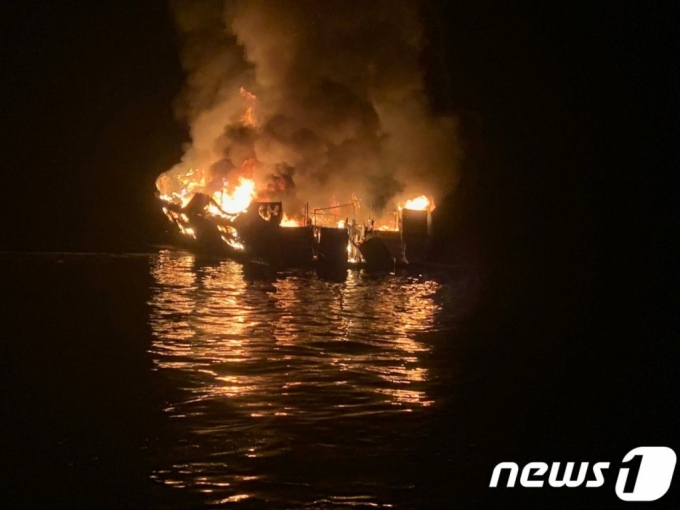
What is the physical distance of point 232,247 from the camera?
56000 millimetres

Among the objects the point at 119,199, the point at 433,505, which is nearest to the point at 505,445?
the point at 433,505

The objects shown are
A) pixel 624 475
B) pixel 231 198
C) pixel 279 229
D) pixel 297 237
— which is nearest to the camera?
pixel 624 475

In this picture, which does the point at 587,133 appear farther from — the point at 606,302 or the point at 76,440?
the point at 76,440

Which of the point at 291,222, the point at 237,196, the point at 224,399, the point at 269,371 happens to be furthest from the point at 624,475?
the point at 237,196

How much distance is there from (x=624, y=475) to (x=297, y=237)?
40607 mm

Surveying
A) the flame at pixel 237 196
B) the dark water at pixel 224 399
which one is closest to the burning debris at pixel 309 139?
the flame at pixel 237 196

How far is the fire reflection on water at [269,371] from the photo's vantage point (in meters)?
10.3

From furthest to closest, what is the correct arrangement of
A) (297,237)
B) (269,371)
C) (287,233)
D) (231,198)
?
(231,198) < (287,233) < (297,237) < (269,371)

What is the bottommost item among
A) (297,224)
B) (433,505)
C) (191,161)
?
(433,505)

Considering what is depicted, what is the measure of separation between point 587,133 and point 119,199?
4950 centimetres

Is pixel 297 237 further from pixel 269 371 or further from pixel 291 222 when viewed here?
pixel 269 371

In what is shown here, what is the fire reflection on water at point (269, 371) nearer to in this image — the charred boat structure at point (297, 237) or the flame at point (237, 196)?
the charred boat structure at point (297, 237)

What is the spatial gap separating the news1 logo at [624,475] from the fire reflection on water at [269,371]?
2.24 meters

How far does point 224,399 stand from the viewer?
42.9 feet
